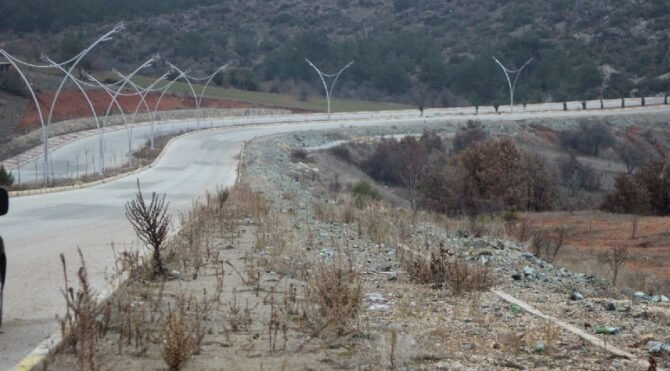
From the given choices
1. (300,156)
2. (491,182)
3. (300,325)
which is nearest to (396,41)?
(300,156)

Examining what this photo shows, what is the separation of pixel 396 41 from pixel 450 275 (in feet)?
398

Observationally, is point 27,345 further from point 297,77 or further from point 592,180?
point 297,77

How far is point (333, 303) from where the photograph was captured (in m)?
9.72

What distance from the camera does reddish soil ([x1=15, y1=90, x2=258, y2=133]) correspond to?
8406cm

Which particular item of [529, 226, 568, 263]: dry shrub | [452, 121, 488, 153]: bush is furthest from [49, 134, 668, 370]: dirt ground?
[452, 121, 488, 153]: bush

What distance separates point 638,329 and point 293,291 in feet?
11.7

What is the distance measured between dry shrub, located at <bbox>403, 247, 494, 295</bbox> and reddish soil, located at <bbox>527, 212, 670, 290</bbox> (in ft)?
17.6

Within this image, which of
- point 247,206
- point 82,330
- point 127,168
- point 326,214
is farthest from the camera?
point 127,168

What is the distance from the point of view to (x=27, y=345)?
8820 mm

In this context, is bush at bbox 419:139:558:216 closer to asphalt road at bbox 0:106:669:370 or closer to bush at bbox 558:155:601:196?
asphalt road at bbox 0:106:669:370

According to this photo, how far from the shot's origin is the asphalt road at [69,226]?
1024cm

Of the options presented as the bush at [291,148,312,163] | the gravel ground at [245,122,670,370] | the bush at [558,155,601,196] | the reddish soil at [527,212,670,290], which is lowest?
the bush at [558,155,601,196]

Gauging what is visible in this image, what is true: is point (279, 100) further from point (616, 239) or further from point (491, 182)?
point (616, 239)

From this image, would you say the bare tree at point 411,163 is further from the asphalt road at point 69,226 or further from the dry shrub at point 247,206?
the dry shrub at point 247,206
